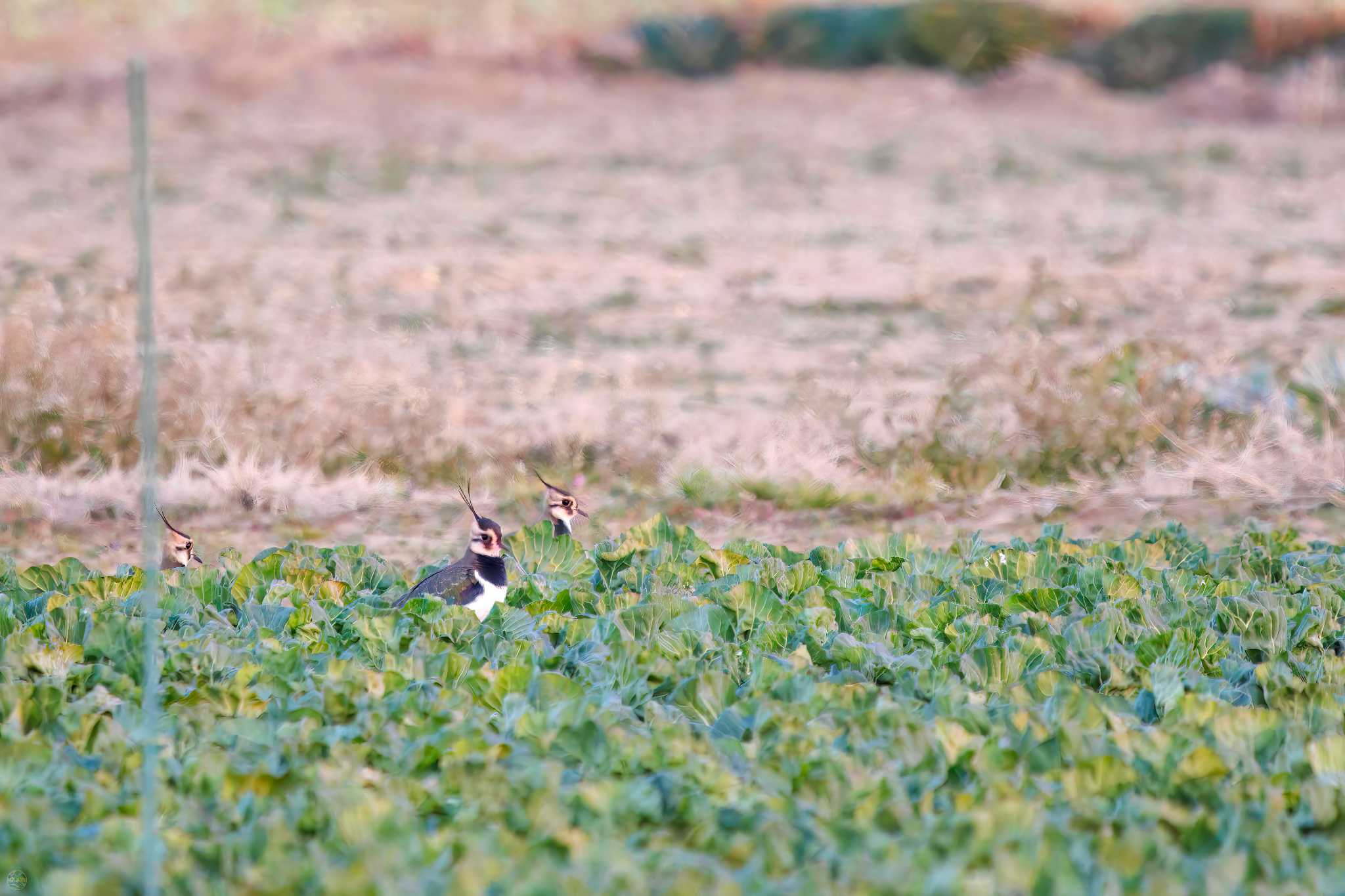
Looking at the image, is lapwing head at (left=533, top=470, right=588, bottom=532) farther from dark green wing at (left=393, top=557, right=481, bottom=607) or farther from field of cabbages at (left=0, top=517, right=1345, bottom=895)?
dark green wing at (left=393, top=557, right=481, bottom=607)

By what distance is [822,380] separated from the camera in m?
12.9

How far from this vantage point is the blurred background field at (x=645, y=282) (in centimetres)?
923

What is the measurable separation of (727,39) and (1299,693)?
22986mm

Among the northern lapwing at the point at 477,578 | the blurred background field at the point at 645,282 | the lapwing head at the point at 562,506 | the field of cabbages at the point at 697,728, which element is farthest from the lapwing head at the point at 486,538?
the blurred background field at the point at 645,282

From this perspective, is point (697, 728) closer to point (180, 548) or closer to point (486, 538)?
point (486, 538)

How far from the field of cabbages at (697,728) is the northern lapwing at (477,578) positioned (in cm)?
7

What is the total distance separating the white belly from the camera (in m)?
6.13

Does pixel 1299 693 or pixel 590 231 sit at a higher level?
pixel 1299 693

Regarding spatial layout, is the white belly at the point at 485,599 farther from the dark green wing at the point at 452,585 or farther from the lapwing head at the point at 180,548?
the lapwing head at the point at 180,548

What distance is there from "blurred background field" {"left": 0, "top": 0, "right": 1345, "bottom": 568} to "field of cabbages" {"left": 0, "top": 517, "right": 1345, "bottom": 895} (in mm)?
1895

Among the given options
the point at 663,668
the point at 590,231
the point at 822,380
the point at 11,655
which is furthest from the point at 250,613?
the point at 590,231

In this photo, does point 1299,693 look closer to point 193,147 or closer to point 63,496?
point 63,496

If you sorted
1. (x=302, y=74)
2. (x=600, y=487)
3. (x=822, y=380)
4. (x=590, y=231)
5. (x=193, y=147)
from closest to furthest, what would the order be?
(x=600, y=487), (x=822, y=380), (x=590, y=231), (x=193, y=147), (x=302, y=74)

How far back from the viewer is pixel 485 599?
20.2 feet
